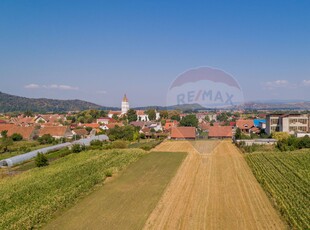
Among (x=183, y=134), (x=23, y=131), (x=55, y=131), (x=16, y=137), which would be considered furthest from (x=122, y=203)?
(x=23, y=131)

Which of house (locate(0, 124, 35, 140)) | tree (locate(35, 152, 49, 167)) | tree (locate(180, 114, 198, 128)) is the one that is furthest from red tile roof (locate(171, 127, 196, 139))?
tree (locate(35, 152, 49, 167))

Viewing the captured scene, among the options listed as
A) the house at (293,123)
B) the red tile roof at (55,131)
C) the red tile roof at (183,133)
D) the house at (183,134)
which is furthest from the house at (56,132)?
the house at (293,123)

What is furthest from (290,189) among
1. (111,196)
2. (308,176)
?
(111,196)

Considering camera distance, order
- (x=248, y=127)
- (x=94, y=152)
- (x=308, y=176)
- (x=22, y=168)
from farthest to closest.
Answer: (x=248, y=127)
(x=94, y=152)
(x=22, y=168)
(x=308, y=176)

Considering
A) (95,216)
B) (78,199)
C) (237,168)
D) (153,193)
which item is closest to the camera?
(95,216)

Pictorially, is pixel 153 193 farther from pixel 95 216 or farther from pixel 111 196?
pixel 95 216
